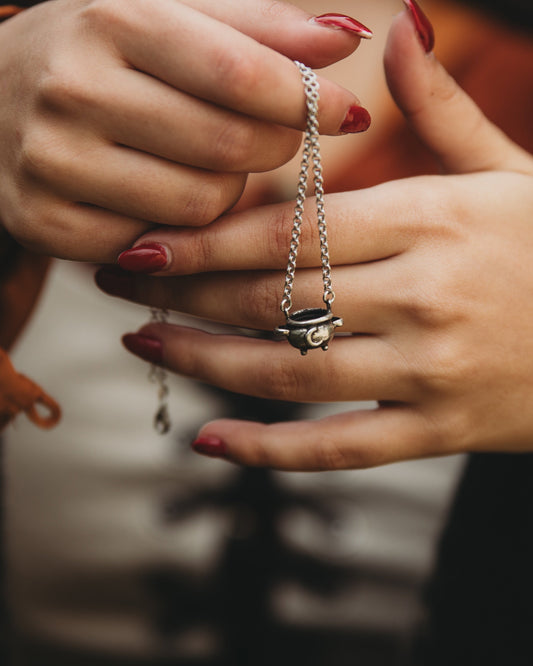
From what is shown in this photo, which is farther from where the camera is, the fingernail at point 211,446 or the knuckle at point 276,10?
the fingernail at point 211,446

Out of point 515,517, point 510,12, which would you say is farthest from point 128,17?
point 510,12

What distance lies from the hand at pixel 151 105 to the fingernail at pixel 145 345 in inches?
7.9

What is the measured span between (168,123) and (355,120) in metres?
0.18

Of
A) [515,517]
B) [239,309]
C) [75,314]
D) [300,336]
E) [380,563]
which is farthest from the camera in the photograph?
[75,314]

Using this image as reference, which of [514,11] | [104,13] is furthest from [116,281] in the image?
[514,11]

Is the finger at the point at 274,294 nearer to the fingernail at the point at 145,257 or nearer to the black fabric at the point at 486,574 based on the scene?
the fingernail at the point at 145,257

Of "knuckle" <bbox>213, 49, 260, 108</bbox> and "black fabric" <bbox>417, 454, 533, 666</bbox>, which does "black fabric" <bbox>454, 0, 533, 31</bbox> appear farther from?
"knuckle" <bbox>213, 49, 260, 108</bbox>

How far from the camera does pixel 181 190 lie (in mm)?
546

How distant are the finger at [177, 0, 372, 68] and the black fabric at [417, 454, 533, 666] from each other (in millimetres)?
750

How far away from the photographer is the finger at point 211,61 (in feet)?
1.55

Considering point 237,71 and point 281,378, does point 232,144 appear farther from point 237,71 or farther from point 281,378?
point 281,378

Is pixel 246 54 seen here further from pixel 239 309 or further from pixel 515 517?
pixel 515 517

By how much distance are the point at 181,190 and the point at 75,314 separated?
2.02 m

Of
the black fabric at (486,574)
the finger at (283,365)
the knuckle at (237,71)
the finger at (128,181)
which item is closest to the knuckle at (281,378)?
the finger at (283,365)
